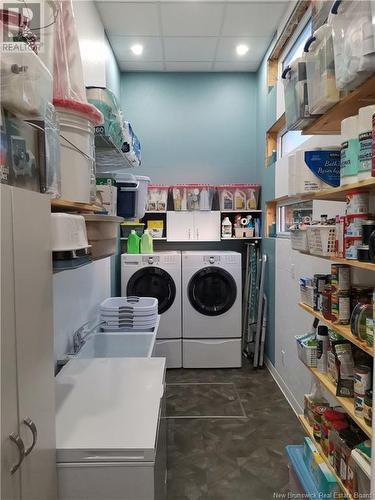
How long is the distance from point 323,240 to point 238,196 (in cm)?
285

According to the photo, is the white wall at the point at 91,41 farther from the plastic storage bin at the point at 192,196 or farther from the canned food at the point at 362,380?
the canned food at the point at 362,380

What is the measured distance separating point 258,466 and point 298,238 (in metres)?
1.53

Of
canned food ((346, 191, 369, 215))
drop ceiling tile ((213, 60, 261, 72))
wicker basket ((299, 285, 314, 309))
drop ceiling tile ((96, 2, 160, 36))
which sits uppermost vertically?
drop ceiling tile ((213, 60, 261, 72))

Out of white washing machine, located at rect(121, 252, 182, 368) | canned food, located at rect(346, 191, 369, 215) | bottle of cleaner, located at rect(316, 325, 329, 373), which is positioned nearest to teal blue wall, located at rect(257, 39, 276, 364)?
white washing machine, located at rect(121, 252, 182, 368)

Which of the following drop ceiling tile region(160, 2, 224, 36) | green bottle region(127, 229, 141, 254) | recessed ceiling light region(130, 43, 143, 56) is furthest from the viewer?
green bottle region(127, 229, 141, 254)

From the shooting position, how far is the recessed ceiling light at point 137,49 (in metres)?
3.87

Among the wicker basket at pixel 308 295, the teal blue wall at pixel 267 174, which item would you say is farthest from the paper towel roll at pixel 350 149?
the teal blue wall at pixel 267 174

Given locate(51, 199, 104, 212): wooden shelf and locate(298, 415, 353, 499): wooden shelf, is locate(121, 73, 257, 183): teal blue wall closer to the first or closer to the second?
locate(51, 199, 104, 212): wooden shelf

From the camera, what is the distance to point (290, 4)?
3.11 meters

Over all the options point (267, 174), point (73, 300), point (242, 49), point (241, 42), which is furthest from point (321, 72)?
point (242, 49)

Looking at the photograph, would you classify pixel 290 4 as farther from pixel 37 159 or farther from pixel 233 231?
pixel 37 159

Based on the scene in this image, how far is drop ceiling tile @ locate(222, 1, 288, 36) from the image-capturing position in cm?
317

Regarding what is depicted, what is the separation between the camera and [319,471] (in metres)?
1.69

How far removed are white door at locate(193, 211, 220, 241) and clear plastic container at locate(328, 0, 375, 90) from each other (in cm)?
303
